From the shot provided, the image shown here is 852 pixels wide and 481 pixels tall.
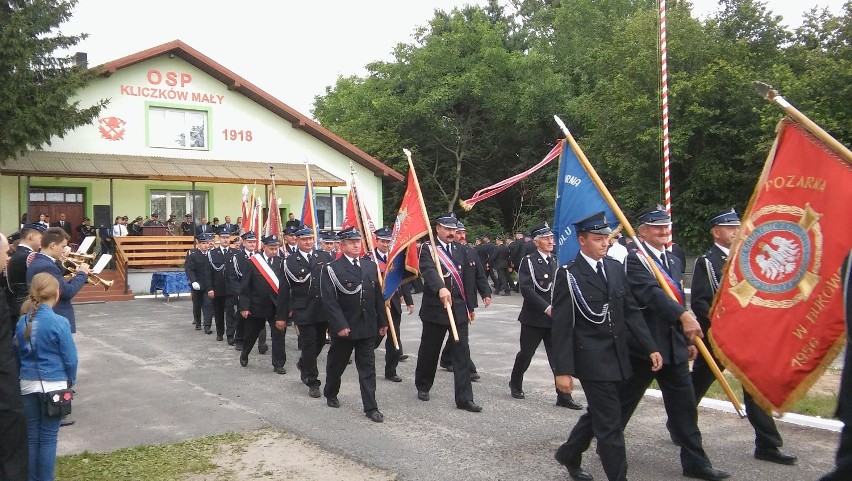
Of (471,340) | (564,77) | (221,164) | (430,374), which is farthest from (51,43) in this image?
(564,77)

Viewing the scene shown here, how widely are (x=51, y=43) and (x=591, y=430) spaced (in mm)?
23422

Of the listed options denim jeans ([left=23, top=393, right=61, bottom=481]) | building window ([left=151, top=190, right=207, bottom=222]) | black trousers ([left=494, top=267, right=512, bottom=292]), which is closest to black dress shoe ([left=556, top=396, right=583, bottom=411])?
denim jeans ([left=23, top=393, right=61, bottom=481])

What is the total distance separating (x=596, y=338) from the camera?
5.24 m

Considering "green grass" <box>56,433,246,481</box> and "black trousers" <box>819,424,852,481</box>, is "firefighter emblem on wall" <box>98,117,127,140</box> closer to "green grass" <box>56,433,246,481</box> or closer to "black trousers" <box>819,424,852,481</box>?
"green grass" <box>56,433,246,481</box>

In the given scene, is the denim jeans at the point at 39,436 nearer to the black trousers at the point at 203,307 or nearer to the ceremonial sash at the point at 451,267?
the ceremonial sash at the point at 451,267

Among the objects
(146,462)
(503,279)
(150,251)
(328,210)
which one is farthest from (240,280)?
(328,210)

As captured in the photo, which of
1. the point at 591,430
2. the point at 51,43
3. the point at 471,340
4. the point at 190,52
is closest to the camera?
the point at 591,430

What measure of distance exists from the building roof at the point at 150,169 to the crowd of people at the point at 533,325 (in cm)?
1482

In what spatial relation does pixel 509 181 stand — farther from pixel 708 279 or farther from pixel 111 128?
pixel 111 128

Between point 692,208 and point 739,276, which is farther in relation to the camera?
point 692,208

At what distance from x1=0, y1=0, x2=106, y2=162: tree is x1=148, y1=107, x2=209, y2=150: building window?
8.40 feet

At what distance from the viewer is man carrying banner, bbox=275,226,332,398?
873 centimetres

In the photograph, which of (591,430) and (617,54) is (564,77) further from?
(591,430)

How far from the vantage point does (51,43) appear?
2316 cm
